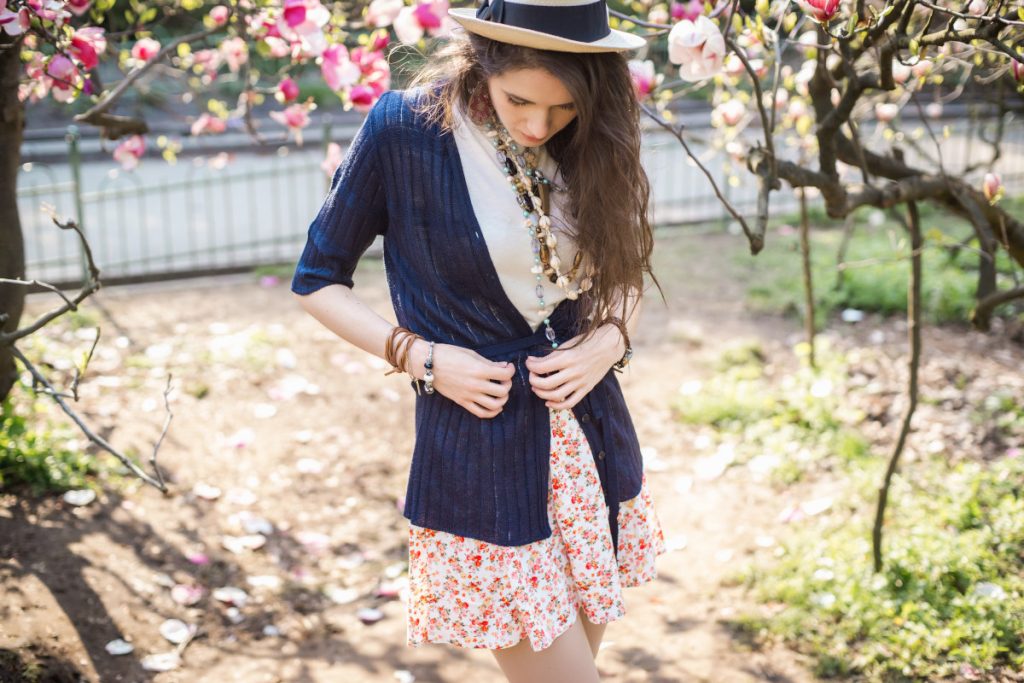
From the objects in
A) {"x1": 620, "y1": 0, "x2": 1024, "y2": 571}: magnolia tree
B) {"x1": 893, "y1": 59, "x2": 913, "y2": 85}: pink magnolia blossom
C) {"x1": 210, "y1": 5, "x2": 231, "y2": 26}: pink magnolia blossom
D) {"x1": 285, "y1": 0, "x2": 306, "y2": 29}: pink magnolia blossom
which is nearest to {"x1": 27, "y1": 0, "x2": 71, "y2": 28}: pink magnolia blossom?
{"x1": 285, "y1": 0, "x2": 306, "y2": 29}: pink magnolia blossom

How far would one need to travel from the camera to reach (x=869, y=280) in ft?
19.1

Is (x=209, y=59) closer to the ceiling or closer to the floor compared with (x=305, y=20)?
closer to the floor

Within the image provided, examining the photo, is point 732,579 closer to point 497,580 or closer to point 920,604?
point 920,604

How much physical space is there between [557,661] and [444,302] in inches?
27.9

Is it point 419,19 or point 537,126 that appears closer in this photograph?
point 537,126

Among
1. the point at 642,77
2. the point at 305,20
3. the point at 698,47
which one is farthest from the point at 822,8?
the point at 305,20

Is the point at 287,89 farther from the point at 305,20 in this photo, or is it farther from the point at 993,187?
the point at 993,187

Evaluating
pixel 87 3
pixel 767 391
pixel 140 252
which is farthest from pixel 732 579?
pixel 140 252

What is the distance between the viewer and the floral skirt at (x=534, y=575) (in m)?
1.90

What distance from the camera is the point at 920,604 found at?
2982 millimetres

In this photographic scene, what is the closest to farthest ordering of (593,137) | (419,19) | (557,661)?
(593,137), (557,661), (419,19)

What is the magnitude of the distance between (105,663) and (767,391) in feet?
10.3

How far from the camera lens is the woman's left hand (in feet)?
6.15

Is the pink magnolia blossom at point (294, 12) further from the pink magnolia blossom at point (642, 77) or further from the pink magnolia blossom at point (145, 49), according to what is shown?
the pink magnolia blossom at point (145, 49)
